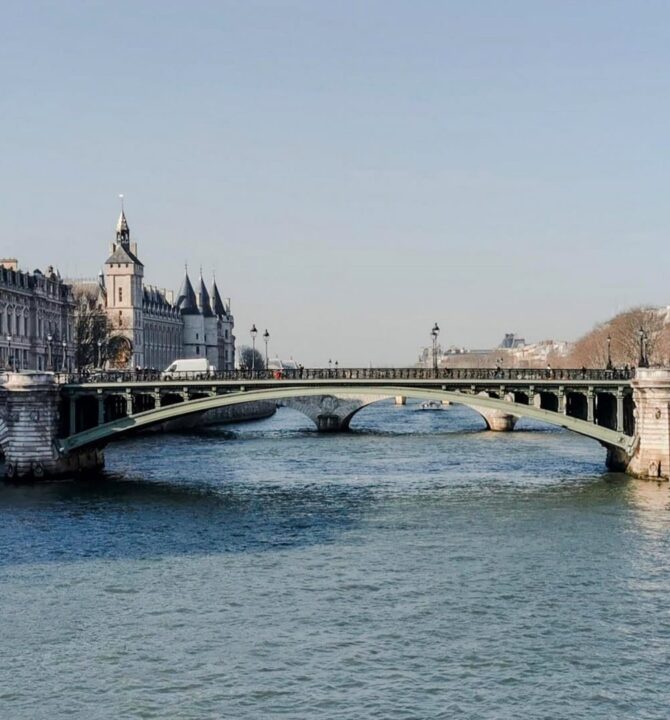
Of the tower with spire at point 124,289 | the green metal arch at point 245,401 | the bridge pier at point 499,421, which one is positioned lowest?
the bridge pier at point 499,421

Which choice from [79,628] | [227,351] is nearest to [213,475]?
[79,628]

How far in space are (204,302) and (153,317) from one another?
22610mm

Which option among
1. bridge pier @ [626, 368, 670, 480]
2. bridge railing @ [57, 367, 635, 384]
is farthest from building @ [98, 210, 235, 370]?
bridge pier @ [626, 368, 670, 480]

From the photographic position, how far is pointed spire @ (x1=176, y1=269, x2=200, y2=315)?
182m

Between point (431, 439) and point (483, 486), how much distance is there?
103ft

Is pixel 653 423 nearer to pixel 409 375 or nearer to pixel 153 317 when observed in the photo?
pixel 409 375

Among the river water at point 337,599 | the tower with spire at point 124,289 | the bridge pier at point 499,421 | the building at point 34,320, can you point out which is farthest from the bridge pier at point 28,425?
the tower with spire at point 124,289

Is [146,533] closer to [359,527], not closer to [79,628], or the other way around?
[359,527]

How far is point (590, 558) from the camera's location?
3700 cm

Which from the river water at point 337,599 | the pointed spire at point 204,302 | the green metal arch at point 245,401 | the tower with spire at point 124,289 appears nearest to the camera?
the river water at point 337,599

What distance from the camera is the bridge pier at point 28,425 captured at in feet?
188

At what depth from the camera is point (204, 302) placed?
612ft

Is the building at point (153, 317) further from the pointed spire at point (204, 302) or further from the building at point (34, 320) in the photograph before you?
the building at point (34, 320)

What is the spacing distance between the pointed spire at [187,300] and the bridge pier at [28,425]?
405 feet
